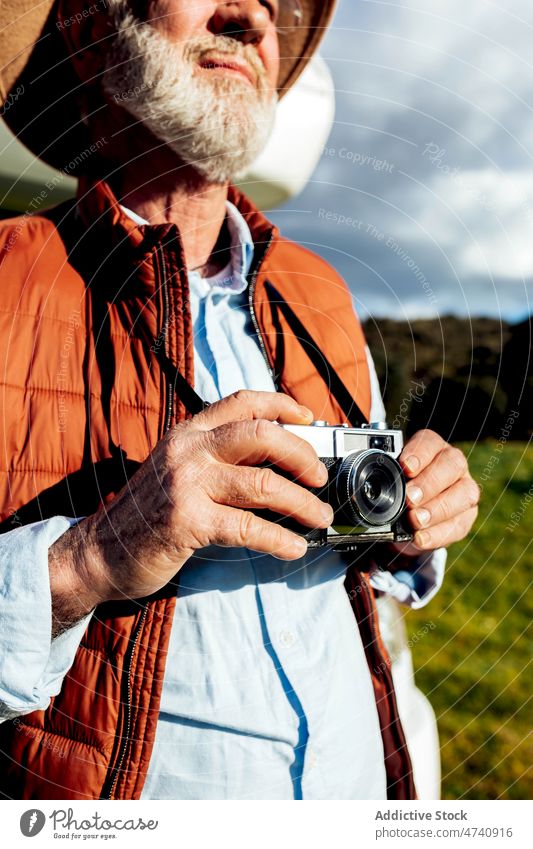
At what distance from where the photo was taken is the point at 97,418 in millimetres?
951

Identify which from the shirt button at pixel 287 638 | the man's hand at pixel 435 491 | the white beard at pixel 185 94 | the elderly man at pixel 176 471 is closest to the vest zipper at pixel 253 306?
the elderly man at pixel 176 471

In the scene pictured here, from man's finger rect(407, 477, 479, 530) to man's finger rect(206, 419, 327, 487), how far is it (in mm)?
239

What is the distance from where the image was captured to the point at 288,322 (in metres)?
1.18

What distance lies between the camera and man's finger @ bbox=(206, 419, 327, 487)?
0.77 m

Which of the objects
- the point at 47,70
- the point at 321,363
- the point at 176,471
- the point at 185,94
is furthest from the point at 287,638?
the point at 47,70

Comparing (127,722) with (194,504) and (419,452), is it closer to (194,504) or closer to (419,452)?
(194,504)

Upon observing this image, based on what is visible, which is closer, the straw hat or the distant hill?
the straw hat

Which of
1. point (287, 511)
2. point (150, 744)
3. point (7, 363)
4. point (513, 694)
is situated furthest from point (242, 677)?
point (513, 694)

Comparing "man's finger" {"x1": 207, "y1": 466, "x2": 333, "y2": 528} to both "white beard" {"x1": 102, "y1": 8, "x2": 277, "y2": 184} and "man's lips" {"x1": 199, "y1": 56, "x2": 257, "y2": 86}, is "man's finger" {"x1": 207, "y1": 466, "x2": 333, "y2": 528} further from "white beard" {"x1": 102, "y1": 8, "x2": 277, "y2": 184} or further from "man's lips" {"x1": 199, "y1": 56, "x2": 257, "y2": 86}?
"man's lips" {"x1": 199, "y1": 56, "x2": 257, "y2": 86}

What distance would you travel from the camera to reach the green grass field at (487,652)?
6.56 feet

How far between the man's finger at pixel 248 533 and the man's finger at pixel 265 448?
0.06 metres

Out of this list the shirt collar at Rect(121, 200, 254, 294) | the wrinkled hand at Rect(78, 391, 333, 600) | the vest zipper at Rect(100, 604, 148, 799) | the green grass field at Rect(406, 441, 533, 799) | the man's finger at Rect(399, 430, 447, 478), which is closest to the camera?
the wrinkled hand at Rect(78, 391, 333, 600)

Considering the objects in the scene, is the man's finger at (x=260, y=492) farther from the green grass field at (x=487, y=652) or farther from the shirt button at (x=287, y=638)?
the green grass field at (x=487, y=652)

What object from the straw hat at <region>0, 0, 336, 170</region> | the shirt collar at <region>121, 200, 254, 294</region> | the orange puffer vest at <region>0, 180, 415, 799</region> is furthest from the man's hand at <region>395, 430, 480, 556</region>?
the straw hat at <region>0, 0, 336, 170</region>
